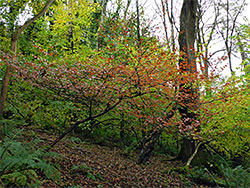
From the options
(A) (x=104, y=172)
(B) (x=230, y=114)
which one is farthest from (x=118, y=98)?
(B) (x=230, y=114)

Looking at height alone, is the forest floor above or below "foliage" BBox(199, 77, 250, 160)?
below

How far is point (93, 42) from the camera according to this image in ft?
46.0

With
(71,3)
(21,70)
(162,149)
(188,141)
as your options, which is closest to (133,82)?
(21,70)

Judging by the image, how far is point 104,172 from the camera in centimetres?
494

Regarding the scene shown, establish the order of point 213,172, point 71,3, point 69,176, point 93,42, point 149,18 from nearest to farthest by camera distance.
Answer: point 69,176
point 213,172
point 71,3
point 149,18
point 93,42

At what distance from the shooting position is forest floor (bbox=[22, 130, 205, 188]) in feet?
13.5

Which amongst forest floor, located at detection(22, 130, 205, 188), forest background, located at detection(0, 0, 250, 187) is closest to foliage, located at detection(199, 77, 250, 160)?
forest background, located at detection(0, 0, 250, 187)

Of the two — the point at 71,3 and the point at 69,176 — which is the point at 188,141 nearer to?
the point at 69,176

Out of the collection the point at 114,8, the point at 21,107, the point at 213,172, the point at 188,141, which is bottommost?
the point at 213,172

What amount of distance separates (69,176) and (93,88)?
2.09 meters

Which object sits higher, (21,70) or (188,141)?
(21,70)

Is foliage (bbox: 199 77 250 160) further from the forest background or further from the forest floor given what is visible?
the forest floor

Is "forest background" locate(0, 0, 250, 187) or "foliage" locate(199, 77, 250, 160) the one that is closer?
"forest background" locate(0, 0, 250, 187)

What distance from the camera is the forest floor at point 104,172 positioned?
4121 millimetres
